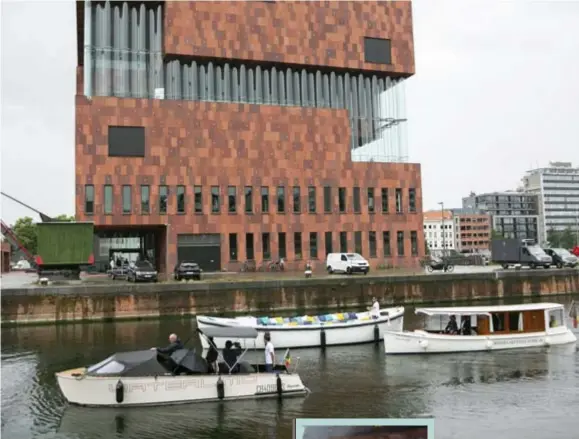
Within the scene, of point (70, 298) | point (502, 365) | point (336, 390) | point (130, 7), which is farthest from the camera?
point (130, 7)

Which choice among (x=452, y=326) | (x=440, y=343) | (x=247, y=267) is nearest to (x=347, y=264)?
(x=247, y=267)

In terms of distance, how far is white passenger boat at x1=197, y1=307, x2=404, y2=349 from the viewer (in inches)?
1222

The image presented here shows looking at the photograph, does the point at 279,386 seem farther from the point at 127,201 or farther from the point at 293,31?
the point at 293,31

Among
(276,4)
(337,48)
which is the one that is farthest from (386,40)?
(276,4)

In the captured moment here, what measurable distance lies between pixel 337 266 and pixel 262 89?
2597cm

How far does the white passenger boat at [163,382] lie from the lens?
2022 centimetres

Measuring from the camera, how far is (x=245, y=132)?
223 ft

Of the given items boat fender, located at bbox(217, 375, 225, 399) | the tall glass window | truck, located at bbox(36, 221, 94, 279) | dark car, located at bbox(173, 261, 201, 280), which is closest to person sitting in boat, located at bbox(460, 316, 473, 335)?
boat fender, located at bbox(217, 375, 225, 399)

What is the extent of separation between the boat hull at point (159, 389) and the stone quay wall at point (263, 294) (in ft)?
72.5

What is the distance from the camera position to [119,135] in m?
62.9

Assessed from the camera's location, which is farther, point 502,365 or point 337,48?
point 337,48

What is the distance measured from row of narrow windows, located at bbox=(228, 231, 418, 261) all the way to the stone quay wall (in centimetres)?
1924

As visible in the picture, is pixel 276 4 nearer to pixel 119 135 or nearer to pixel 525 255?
pixel 119 135

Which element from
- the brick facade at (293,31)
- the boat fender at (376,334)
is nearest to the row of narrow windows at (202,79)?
the brick facade at (293,31)
